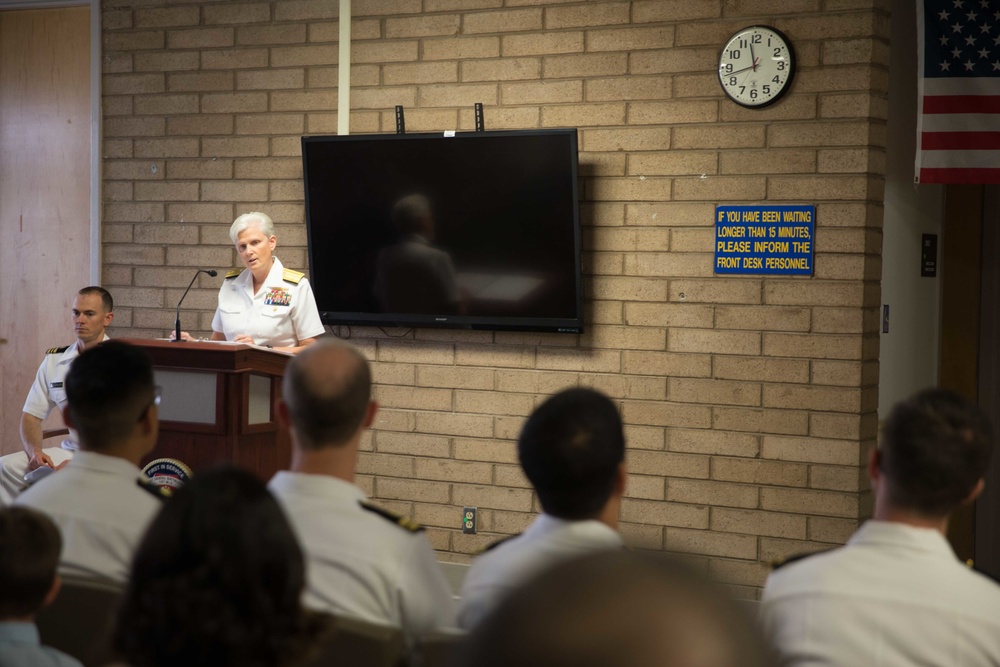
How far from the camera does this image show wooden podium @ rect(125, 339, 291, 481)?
4059 millimetres

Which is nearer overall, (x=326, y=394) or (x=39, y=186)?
(x=326, y=394)

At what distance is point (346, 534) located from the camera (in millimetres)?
2053

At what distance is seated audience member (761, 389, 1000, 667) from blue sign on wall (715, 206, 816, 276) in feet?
8.82

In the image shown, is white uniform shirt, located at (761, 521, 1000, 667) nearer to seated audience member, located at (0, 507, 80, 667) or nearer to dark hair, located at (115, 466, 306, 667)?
dark hair, located at (115, 466, 306, 667)

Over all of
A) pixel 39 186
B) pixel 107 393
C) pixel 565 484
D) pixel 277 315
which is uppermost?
pixel 39 186

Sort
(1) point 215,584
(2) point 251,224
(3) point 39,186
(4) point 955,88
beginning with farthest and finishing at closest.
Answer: (3) point 39,186 → (2) point 251,224 → (4) point 955,88 → (1) point 215,584

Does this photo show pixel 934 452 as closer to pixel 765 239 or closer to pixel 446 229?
pixel 765 239

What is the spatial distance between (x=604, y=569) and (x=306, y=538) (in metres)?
1.66

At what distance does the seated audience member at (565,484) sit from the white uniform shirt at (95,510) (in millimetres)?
707

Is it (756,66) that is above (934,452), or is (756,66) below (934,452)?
above

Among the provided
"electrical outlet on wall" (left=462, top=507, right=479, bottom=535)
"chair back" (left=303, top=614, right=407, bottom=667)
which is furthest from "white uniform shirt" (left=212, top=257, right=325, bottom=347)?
"chair back" (left=303, top=614, right=407, bottom=667)

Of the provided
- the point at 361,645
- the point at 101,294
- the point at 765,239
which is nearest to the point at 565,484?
the point at 361,645

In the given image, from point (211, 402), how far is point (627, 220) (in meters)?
2.00

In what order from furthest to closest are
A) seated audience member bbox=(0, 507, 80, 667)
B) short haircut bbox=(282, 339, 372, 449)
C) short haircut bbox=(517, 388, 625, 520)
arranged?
short haircut bbox=(282, 339, 372, 449)
short haircut bbox=(517, 388, 625, 520)
seated audience member bbox=(0, 507, 80, 667)
